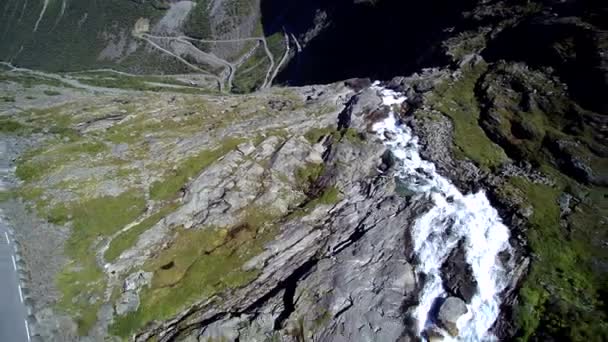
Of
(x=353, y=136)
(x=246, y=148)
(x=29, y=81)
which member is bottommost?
(x=29, y=81)

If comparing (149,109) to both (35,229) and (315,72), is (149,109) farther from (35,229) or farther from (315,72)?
(315,72)

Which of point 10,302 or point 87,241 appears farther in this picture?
point 87,241

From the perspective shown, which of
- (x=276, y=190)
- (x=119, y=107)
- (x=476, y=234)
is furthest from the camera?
(x=119, y=107)

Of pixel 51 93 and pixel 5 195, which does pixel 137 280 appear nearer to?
pixel 5 195

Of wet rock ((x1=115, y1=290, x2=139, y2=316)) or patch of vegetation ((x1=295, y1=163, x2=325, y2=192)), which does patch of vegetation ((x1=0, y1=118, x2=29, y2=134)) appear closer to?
wet rock ((x1=115, y1=290, x2=139, y2=316))

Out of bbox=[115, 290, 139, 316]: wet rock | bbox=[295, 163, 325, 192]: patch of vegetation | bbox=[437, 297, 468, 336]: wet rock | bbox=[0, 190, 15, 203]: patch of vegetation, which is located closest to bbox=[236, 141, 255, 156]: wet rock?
bbox=[295, 163, 325, 192]: patch of vegetation

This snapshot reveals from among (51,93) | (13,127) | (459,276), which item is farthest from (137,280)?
(51,93)

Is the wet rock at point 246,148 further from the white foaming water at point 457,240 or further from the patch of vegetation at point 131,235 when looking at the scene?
the white foaming water at point 457,240

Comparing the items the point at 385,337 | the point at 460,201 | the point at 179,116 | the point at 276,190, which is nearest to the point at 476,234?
the point at 460,201
